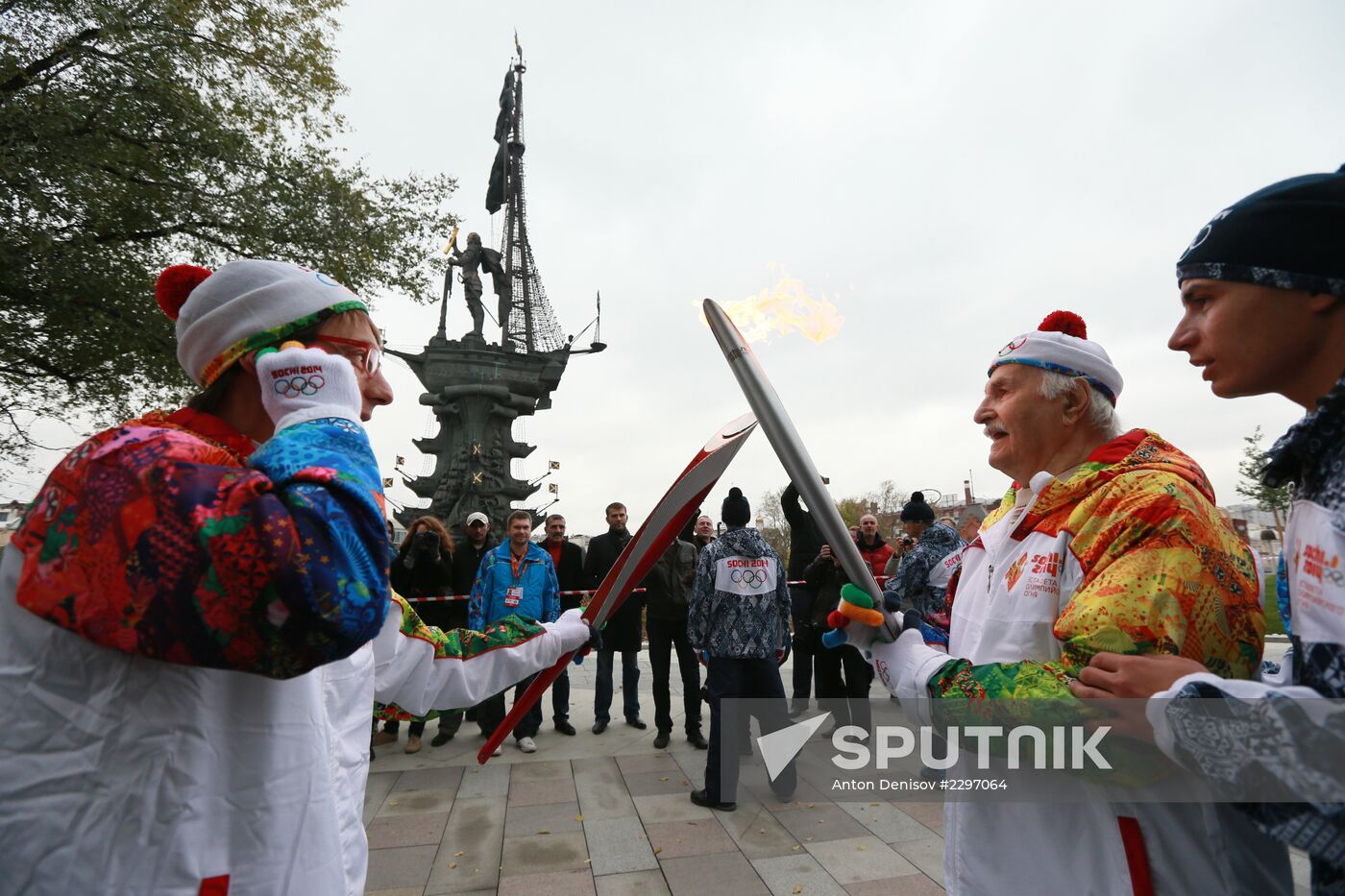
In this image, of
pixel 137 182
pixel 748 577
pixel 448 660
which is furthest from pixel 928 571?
pixel 137 182

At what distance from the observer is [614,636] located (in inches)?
279

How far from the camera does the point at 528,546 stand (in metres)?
6.60

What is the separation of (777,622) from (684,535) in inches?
148

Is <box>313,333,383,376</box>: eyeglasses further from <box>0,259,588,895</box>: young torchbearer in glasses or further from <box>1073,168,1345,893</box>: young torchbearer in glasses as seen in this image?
<box>1073,168,1345,893</box>: young torchbearer in glasses

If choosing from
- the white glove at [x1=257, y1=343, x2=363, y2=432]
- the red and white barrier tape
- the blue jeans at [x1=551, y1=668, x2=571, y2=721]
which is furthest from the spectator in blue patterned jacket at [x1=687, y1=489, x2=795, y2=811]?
the white glove at [x1=257, y1=343, x2=363, y2=432]

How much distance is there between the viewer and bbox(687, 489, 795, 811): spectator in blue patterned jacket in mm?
5168

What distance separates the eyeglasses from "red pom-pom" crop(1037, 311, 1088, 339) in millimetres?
1981

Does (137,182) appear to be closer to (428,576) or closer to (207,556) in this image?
(428,576)

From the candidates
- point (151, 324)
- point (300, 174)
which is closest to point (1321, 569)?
point (151, 324)

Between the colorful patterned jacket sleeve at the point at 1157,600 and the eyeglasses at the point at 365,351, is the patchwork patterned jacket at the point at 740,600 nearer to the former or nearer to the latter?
the colorful patterned jacket sleeve at the point at 1157,600

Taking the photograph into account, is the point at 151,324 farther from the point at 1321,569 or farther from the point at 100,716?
the point at 1321,569

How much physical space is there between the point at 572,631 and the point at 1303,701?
2066 mm

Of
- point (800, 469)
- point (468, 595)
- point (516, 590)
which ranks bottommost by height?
point (468, 595)

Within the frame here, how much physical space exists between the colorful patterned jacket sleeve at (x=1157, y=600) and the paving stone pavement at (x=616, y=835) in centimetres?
283
